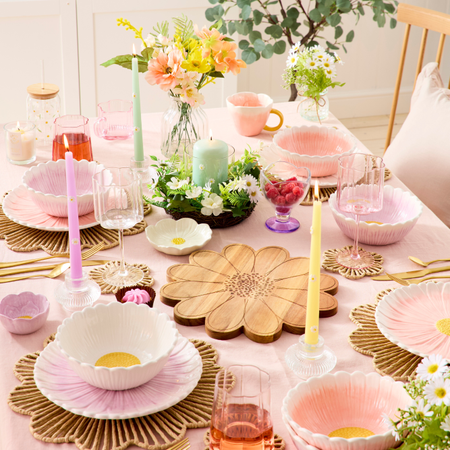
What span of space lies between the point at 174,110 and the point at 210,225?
377 millimetres

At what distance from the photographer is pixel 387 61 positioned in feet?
13.5

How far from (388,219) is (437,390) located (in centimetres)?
82

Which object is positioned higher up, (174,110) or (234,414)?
(174,110)

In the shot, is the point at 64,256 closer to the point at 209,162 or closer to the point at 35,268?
the point at 35,268

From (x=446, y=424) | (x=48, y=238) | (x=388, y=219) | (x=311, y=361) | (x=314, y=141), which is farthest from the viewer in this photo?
(x=314, y=141)

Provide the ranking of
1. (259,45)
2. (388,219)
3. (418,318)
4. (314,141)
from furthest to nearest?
1. (259,45)
2. (314,141)
3. (388,219)
4. (418,318)

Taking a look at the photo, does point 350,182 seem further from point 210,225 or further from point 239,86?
point 239,86

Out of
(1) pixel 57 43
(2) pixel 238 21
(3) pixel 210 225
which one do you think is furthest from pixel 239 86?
(3) pixel 210 225

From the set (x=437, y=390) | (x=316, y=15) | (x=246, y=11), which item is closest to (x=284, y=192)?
(x=437, y=390)

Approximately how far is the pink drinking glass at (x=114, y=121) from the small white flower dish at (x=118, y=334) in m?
0.97

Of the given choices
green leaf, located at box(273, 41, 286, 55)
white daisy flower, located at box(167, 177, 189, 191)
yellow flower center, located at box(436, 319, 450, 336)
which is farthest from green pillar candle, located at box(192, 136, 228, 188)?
green leaf, located at box(273, 41, 286, 55)

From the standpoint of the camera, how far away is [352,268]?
1223 mm

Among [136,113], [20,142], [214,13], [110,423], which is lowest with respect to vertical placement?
[110,423]

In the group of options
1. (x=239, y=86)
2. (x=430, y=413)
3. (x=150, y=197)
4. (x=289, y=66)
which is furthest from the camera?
(x=239, y=86)
